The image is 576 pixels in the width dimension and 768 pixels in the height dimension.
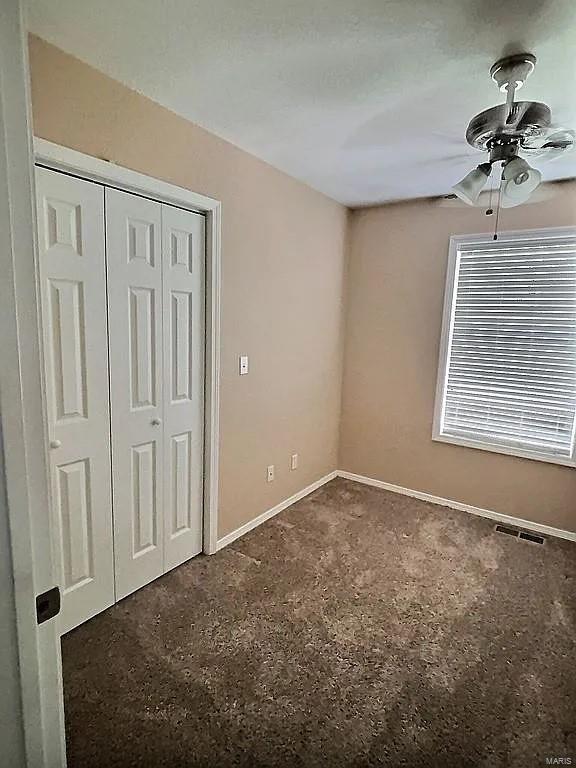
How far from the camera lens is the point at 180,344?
2.36m

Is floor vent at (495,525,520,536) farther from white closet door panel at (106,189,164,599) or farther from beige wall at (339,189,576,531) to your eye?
white closet door panel at (106,189,164,599)

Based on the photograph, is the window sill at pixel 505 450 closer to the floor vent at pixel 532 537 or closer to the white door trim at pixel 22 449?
the floor vent at pixel 532 537

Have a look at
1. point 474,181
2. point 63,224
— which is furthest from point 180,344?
point 474,181

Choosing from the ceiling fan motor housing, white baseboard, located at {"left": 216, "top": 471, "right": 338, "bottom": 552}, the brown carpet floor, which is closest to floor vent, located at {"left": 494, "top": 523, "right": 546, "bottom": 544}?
the brown carpet floor

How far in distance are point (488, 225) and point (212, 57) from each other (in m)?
2.31

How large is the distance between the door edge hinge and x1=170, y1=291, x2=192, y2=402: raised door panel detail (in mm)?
1662

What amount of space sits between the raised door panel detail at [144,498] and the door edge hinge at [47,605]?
1.51 meters

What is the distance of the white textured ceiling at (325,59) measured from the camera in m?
1.40

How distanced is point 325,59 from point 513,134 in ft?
2.84

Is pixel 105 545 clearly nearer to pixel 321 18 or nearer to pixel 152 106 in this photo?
pixel 152 106

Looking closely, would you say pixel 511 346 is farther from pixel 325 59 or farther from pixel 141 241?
pixel 141 241

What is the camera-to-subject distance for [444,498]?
3525 mm

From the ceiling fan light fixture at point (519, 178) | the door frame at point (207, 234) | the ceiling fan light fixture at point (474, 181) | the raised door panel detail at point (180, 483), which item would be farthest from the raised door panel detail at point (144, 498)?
the ceiling fan light fixture at point (519, 178)

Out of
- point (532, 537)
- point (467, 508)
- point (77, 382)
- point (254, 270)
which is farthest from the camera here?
point (467, 508)
